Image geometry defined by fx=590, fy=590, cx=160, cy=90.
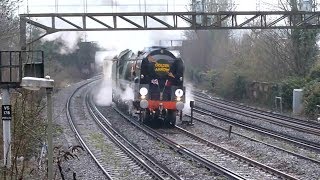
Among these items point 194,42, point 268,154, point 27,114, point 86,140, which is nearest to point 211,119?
point 86,140

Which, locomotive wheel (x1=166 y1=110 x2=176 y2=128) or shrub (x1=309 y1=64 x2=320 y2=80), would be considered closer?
locomotive wheel (x1=166 y1=110 x2=176 y2=128)

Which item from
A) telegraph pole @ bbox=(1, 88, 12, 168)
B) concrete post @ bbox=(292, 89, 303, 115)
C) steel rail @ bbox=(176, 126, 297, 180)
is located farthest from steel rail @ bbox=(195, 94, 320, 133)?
telegraph pole @ bbox=(1, 88, 12, 168)

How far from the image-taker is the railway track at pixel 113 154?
13656mm

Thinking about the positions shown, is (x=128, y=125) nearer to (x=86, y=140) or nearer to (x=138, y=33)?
(x=86, y=140)

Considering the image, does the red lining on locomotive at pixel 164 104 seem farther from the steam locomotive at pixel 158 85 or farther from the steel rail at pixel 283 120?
the steel rail at pixel 283 120

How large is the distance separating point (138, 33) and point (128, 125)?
38.3 ft

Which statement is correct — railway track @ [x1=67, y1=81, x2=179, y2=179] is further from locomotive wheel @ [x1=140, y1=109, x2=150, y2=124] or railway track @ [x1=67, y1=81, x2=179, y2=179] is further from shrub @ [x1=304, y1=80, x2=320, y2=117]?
shrub @ [x1=304, y1=80, x2=320, y2=117]

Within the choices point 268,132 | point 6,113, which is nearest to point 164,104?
point 268,132

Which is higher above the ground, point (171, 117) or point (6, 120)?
point (6, 120)

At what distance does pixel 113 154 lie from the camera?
16.8m

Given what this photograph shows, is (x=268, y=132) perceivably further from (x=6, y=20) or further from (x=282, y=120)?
(x=6, y=20)

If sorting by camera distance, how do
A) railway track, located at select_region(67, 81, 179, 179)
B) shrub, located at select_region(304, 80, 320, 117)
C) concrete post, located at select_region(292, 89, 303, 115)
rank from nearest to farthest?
railway track, located at select_region(67, 81, 179, 179) < shrub, located at select_region(304, 80, 320, 117) < concrete post, located at select_region(292, 89, 303, 115)

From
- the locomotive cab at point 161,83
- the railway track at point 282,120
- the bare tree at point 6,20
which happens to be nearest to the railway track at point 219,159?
the locomotive cab at point 161,83

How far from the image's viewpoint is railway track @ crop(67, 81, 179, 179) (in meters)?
13.7
